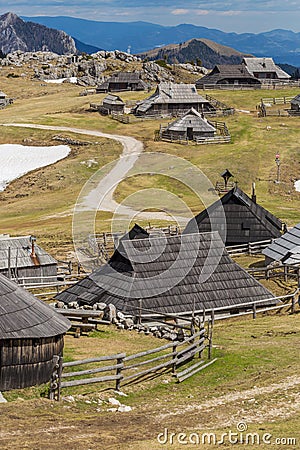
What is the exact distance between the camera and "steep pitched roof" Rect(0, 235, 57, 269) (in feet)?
127

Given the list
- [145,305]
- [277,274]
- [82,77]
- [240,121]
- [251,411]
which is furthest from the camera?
[82,77]

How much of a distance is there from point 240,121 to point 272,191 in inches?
1114

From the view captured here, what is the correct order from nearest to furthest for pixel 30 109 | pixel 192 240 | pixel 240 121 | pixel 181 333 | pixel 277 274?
pixel 181 333, pixel 192 240, pixel 277 274, pixel 240 121, pixel 30 109

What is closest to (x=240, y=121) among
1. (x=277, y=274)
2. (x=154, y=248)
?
(x=277, y=274)

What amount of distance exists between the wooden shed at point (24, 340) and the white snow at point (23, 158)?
53.8 metres

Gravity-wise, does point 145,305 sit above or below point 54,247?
above

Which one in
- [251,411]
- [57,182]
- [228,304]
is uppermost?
[251,411]

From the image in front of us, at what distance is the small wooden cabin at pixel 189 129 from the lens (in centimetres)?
8525

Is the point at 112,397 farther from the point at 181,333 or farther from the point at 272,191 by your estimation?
the point at 272,191

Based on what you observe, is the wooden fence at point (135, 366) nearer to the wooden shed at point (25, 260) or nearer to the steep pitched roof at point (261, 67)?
the wooden shed at point (25, 260)

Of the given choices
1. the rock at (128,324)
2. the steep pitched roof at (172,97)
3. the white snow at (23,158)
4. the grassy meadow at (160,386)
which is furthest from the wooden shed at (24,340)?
the steep pitched roof at (172,97)

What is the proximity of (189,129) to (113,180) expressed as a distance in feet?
60.7

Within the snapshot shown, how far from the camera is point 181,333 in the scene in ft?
83.7

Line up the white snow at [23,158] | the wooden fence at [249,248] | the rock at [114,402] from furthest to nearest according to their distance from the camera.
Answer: the white snow at [23,158]
the wooden fence at [249,248]
the rock at [114,402]
